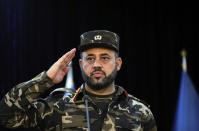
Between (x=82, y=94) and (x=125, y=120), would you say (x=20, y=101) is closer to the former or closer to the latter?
(x=82, y=94)

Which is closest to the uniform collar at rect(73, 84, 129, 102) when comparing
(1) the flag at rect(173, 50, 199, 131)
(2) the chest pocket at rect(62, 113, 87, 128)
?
(2) the chest pocket at rect(62, 113, 87, 128)

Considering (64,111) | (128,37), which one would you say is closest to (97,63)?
(64,111)

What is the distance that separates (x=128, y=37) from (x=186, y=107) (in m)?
1.46

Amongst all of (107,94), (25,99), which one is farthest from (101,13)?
(25,99)

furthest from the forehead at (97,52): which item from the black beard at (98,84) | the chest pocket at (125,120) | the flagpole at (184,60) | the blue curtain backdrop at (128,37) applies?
the flagpole at (184,60)

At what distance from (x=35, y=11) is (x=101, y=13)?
1054 mm

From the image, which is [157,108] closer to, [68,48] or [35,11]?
[68,48]

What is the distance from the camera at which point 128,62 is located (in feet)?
13.7

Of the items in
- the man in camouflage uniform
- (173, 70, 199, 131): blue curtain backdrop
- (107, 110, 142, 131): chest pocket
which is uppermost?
the man in camouflage uniform

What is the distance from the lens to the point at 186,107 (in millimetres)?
4387

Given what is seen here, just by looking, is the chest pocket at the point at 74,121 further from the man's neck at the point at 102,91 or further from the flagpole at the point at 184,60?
the flagpole at the point at 184,60

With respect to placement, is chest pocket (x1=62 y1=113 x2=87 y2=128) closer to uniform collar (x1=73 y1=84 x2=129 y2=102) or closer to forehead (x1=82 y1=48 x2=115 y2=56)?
uniform collar (x1=73 y1=84 x2=129 y2=102)

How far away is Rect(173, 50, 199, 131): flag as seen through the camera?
14.2 feet

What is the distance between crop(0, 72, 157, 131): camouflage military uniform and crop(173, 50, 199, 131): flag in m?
2.63
